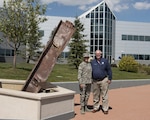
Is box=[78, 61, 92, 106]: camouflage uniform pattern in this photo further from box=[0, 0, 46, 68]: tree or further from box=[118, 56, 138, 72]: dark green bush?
box=[118, 56, 138, 72]: dark green bush

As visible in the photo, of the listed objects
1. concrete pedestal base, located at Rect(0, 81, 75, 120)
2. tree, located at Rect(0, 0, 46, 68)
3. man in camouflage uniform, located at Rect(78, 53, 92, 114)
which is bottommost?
concrete pedestal base, located at Rect(0, 81, 75, 120)

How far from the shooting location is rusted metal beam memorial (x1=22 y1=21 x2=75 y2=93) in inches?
313

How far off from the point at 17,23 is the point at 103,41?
44.4 metres

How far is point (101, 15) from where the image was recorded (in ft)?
214

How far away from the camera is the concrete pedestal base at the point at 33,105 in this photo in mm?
6805

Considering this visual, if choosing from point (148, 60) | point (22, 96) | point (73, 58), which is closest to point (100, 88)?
point (22, 96)

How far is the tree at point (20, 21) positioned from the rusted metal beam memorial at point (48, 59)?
42.4ft

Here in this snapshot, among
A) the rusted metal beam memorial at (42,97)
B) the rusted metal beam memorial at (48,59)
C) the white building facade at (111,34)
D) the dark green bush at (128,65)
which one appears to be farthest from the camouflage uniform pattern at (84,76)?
the white building facade at (111,34)

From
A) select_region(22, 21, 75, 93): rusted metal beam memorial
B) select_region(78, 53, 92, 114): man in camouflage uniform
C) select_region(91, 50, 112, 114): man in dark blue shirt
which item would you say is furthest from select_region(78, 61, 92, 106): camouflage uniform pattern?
select_region(22, 21, 75, 93): rusted metal beam memorial

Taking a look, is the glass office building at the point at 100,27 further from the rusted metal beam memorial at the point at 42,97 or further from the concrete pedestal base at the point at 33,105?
the concrete pedestal base at the point at 33,105

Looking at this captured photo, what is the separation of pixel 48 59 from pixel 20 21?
44.8 ft

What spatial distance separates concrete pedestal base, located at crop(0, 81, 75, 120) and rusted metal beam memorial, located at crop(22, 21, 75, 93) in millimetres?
677

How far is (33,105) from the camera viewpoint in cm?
680

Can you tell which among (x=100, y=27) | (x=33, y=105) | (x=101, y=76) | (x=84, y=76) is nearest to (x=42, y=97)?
(x=33, y=105)
